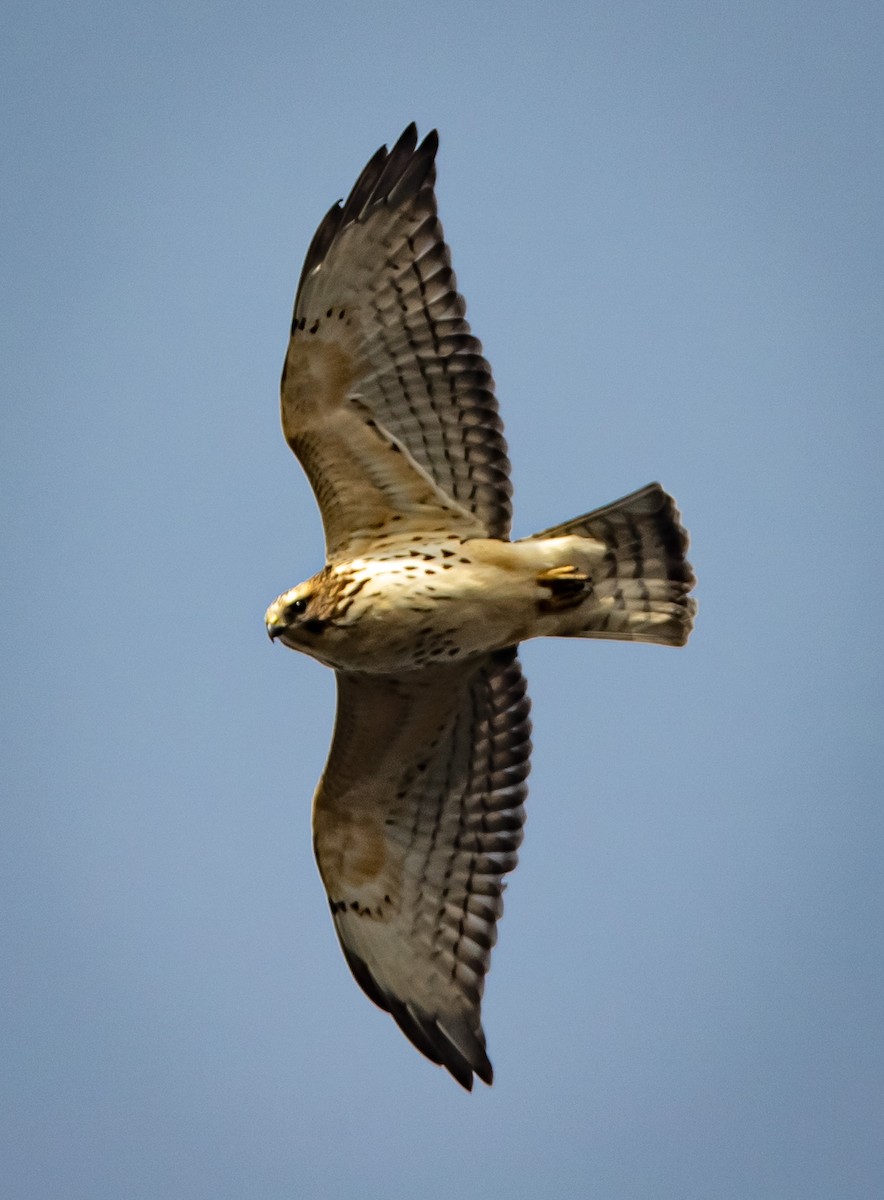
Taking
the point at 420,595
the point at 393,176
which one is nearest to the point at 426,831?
the point at 420,595

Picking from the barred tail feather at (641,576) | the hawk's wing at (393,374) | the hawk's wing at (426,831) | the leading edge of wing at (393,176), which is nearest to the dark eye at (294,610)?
the hawk's wing at (393,374)

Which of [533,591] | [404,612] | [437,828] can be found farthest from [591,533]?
[437,828]

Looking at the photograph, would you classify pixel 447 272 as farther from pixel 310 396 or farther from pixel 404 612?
pixel 404 612

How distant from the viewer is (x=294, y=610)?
890 cm

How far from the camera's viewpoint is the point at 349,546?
364 inches

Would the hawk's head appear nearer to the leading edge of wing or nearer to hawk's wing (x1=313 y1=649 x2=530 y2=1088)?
hawk's wing (x1=313 y1=649 x2=530 y2=1088)

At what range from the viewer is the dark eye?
888 centimetres

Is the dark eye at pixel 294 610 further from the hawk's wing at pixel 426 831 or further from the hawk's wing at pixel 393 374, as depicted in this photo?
the hawk's wing at pixel 426 831

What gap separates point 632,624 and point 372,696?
52.5 inches

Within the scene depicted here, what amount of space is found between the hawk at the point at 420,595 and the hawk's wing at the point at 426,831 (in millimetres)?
11

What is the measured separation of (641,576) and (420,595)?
1.20 meters

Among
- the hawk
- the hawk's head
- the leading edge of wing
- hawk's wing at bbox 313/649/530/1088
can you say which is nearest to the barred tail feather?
the hawk

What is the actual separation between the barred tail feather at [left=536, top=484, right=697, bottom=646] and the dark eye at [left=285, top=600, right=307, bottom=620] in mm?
1376

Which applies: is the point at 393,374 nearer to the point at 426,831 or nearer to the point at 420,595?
the point at 420,595
